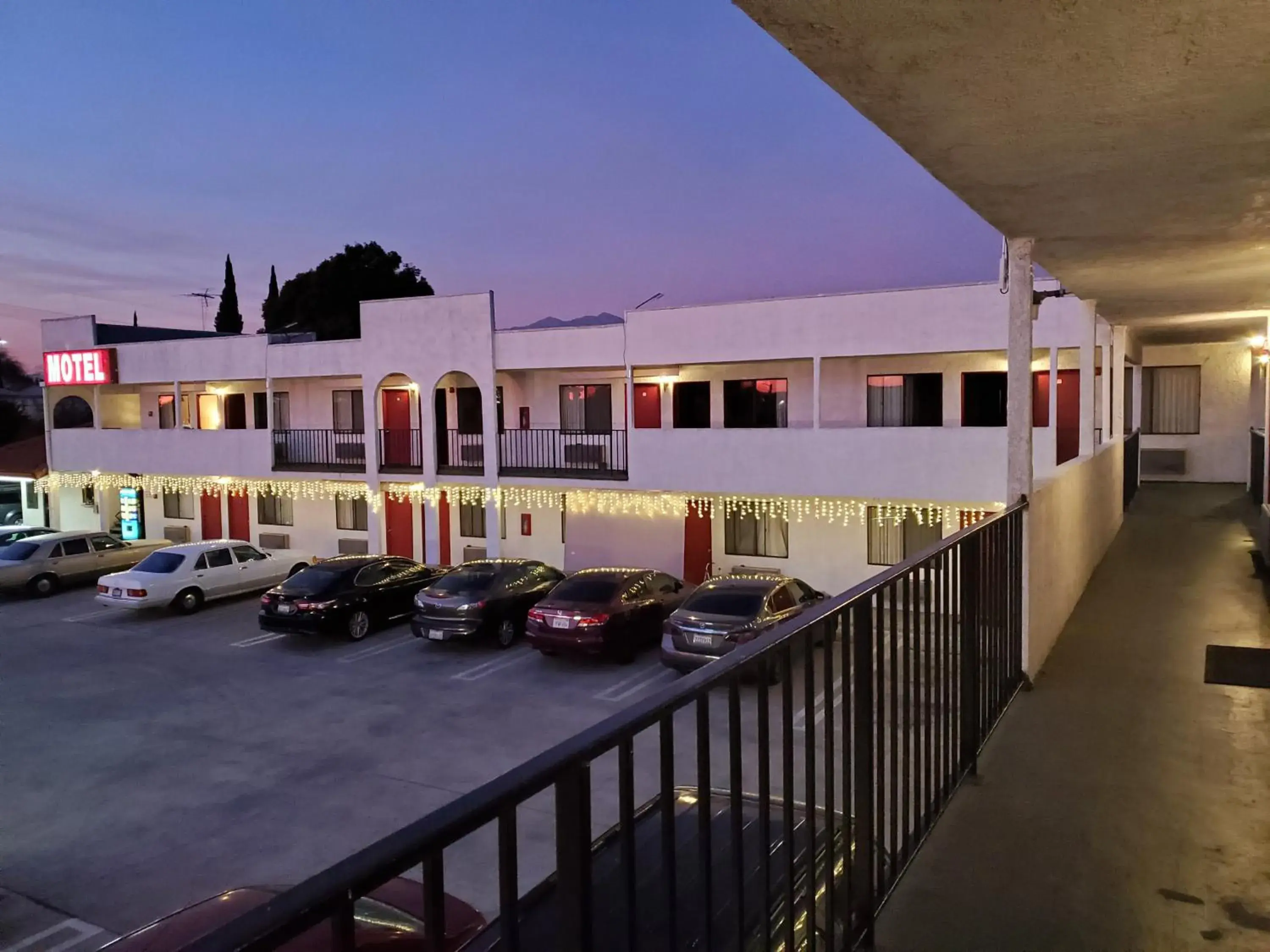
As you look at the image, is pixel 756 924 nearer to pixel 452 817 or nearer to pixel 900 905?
pixel 900 905

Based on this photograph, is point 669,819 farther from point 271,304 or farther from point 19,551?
point 271,304

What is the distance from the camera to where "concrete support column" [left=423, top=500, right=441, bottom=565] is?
74.4 ft

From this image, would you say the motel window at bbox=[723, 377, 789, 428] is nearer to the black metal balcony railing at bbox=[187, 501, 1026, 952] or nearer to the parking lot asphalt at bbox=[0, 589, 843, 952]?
the parking lot asphalt at bbox=[0, 589, 843, 952]

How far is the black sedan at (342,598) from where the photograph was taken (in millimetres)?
16984

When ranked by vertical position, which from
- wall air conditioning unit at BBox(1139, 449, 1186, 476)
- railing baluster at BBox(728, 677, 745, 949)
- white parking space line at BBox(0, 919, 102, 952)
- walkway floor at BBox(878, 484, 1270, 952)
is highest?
railing baluster at BBox(728, 677, 745, 949)

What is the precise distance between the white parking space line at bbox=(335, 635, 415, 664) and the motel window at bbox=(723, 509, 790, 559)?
7.22 m

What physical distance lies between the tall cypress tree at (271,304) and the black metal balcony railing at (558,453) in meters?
29.7

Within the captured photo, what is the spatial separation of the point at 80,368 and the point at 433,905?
3180cm

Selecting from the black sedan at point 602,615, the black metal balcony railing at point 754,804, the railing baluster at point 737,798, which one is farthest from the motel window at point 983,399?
the railing baluster at point 737,798

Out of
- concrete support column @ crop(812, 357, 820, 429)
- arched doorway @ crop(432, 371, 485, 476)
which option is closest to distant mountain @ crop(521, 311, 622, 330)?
arched doorway @ crop(432, 371, 485, 476)

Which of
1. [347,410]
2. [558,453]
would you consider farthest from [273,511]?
[558,453]

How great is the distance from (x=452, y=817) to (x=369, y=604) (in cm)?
1738

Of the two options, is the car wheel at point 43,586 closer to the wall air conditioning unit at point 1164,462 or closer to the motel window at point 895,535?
the motel window at point 895,535

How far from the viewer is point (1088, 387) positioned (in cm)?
1092
